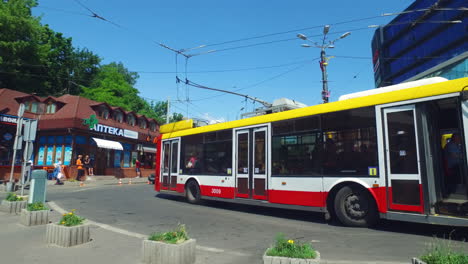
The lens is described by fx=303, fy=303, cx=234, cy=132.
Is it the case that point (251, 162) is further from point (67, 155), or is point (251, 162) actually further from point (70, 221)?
point (67, 155)

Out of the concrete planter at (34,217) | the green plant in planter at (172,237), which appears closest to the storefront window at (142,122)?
the concrete planter at (34,217)

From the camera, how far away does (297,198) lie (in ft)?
27.6

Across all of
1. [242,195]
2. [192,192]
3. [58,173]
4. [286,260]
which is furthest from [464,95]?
[58,173]

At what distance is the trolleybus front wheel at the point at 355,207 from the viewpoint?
23.2 feet

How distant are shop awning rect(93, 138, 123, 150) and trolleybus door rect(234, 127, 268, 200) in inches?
784

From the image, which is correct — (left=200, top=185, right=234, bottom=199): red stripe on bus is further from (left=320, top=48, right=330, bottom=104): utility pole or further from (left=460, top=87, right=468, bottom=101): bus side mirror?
(left=320, top=48, right=330, bottom=104): utility pole

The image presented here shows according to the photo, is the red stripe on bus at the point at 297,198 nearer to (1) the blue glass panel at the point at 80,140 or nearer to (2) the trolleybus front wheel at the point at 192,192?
(2) the trolleybus front wheel at the point at 192,192

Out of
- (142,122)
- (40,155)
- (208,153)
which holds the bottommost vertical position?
(208,153)

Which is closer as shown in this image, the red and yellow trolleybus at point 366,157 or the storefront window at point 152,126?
the red and yellow trolleybus at point 366,157

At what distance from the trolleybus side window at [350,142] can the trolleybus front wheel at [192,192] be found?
19.2ft

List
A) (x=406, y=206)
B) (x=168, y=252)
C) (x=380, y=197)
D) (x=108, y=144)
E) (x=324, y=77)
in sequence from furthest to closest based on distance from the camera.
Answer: (x=108, y=144) < (x=324, y=77) < (x=380, y=197) < (x=406, y=206) < (x=168, y=252)

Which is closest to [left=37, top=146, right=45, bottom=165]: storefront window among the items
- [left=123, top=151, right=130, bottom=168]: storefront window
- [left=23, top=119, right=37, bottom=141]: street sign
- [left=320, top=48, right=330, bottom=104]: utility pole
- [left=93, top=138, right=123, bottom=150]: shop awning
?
[left=93, top=138, right=123, bottom=150]: shop awning

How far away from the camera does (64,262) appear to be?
4941 mm

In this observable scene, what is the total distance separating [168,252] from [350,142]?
5092 mm
